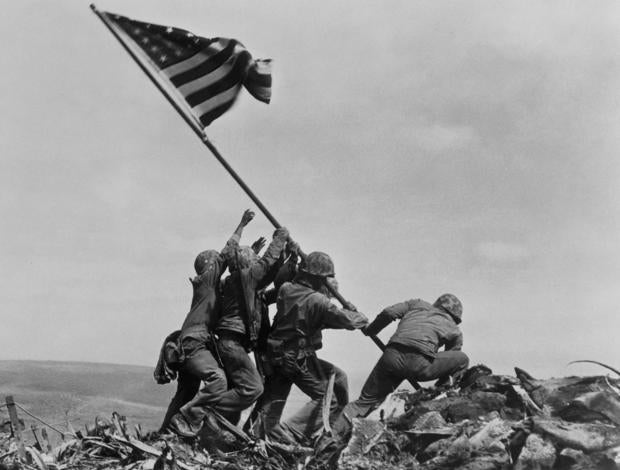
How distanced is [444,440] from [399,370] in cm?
201

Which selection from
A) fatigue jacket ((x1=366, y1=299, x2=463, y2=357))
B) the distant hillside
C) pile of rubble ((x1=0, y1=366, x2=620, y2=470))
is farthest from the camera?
the distant hillside

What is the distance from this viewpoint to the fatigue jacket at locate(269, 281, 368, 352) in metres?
10.2

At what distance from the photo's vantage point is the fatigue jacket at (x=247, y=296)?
10.5 metres

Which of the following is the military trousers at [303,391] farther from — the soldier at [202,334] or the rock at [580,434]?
the rock at [580,434]

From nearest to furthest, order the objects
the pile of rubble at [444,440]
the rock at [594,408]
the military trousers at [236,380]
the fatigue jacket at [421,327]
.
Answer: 1. the pile of rubble at [444,440]
2. the rock at [594,408]
3. the military trousers at [236,380]
4. the fatigue jacket at [421,327]

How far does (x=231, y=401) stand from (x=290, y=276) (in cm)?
185

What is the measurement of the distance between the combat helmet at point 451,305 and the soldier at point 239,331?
2181 mm

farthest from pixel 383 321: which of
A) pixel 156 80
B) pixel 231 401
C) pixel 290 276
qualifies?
pixel 156 80

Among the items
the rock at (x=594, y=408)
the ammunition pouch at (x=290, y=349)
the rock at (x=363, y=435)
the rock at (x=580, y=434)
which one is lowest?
the rock at (x=363, y=435)

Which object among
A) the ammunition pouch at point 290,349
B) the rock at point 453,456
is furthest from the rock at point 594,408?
the ammunition pouch at point 290,349

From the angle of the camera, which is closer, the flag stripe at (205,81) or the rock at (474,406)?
the rock at (474,406)

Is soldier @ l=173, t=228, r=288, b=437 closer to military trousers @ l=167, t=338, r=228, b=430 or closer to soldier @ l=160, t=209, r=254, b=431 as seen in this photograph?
military trousers @ l=167, t=338, r=228, b=430

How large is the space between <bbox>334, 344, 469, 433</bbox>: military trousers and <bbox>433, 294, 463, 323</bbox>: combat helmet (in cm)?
60

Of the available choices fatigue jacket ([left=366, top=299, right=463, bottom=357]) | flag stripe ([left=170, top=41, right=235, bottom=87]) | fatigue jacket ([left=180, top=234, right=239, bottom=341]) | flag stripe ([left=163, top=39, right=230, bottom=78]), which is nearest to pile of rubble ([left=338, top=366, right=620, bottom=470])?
fatigue jacket ([left=366, top=299, right=463, bottom=357])
